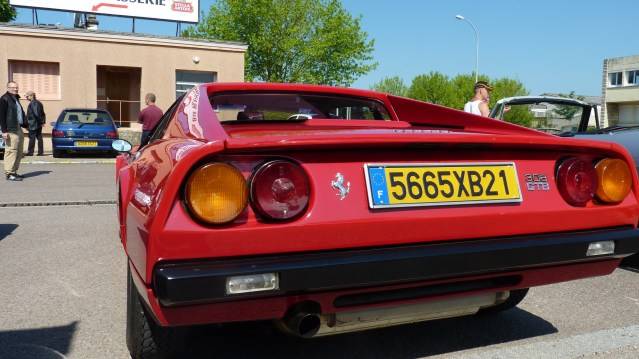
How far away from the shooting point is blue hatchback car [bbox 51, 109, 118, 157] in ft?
50.5

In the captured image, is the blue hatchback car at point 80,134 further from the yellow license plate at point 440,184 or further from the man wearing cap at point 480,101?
the yellow license plate at point 440,184

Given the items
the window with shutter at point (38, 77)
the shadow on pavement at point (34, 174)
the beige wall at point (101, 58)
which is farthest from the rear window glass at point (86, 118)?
the window with shutter at point (38, 77)

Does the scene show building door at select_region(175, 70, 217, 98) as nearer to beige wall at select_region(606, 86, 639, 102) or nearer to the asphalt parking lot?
the asphalt parking lot

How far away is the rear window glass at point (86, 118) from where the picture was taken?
621 inches

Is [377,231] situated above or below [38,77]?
below

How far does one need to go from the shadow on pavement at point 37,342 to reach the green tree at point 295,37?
117 ft

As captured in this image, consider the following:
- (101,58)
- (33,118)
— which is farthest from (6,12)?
(33,118)

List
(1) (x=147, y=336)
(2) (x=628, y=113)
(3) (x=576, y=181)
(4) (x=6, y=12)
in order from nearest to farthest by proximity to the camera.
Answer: (1) (x=147, y=336)
(3) (x=576, y=181)
(4) (x=6, y=12)
(2) (x=628, y=113)

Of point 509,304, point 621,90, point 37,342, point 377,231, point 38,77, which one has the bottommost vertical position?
point 37,342

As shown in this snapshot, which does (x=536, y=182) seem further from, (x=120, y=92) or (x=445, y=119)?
(x=120, y=92)

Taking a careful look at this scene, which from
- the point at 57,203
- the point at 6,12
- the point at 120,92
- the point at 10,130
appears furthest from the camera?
the point at 6,12

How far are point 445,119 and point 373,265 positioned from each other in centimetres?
156

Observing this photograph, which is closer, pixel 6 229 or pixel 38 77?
pixel 6 229

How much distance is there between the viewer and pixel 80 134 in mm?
15500
